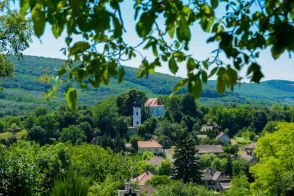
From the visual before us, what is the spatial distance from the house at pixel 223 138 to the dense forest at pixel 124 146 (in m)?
1.37

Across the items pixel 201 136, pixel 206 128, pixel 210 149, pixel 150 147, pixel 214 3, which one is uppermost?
pixel 214 3

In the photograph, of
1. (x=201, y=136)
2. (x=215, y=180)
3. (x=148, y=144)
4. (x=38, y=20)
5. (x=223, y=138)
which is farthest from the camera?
(x=201, y=136)

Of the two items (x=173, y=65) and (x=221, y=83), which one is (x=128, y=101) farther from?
(x=221, y=83)

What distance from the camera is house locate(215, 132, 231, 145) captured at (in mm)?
85675

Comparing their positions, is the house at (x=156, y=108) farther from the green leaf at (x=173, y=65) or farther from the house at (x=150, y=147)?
the green leaf at (x=173, y=65)

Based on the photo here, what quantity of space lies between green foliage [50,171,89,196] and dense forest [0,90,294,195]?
0.03 metres

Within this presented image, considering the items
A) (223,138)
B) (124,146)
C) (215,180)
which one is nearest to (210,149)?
(223,138)

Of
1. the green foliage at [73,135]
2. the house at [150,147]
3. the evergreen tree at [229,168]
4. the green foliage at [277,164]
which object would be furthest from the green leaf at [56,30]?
the house at [150,147]

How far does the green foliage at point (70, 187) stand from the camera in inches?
503

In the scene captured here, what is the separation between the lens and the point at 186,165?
46844 millimetres

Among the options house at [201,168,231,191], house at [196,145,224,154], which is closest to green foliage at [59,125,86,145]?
house at [196,145,224,154]

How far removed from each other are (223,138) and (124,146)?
22576mm

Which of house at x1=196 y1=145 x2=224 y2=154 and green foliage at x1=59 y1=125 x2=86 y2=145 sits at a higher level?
green foliage at x1=59 y1=125 x2=86 y2=145

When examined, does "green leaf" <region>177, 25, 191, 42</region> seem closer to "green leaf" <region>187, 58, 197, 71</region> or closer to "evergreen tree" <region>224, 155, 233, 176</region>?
"green leaf" <region>187, 58, 197, 71</region>
